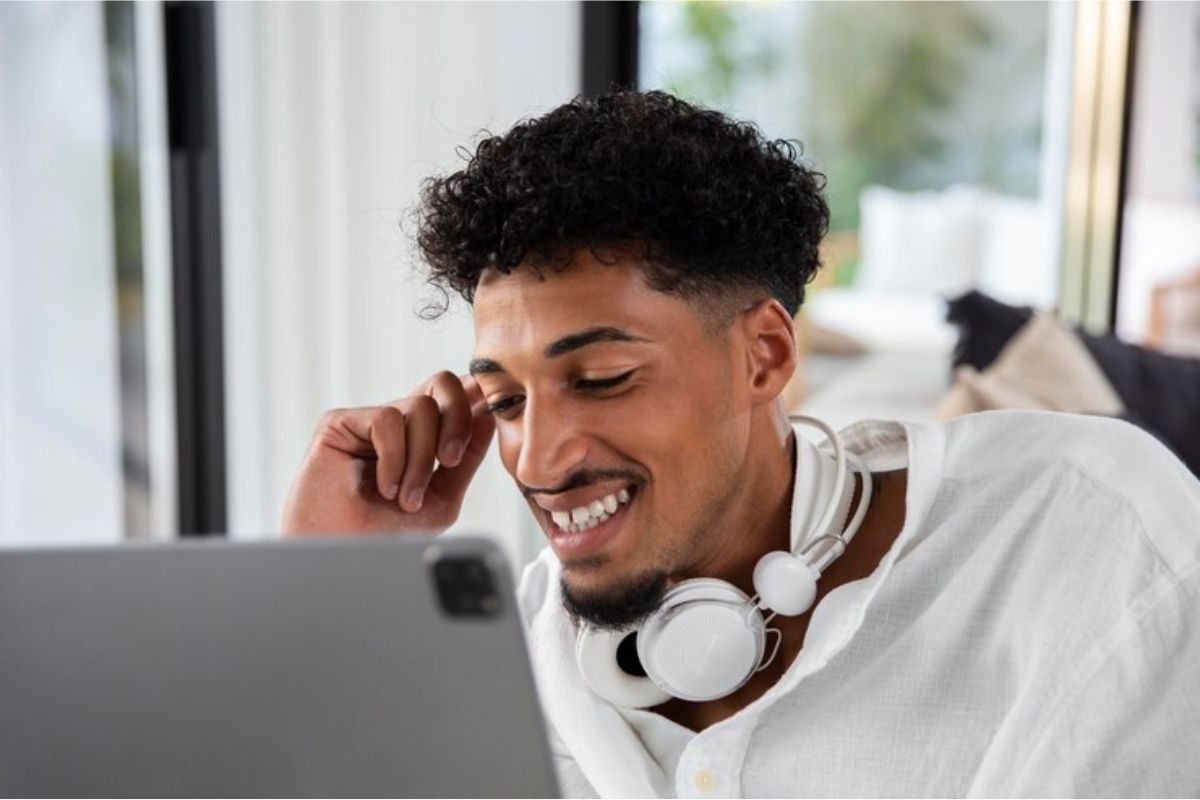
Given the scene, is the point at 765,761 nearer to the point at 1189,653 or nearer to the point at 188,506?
the point at 1189,653

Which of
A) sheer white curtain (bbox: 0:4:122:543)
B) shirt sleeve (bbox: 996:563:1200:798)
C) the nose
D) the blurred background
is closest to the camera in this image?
shirt sleeve (bbox: 996:563:1200:798)

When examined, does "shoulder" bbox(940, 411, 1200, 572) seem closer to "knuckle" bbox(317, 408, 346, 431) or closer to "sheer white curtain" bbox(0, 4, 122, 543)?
"knuckle" bbox(317, 408, 346, 431)

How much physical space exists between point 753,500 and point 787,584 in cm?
14

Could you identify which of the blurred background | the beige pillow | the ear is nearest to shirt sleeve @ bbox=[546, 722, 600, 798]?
the ear

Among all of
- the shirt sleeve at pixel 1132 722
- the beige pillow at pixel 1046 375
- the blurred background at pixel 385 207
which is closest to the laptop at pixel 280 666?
the shirt sleeve at pixel 1132 722

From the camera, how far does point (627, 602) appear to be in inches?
49.6

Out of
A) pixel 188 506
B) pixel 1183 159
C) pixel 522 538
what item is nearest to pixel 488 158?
pixel 188 506

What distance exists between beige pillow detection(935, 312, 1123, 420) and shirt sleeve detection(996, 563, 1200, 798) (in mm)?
1373

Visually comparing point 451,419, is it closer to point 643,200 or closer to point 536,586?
point 536,586

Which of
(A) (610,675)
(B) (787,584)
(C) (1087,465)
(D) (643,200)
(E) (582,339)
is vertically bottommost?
(A) (610,675)

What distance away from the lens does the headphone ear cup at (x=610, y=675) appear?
1.29 metres

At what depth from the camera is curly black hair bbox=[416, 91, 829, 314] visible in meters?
1.24

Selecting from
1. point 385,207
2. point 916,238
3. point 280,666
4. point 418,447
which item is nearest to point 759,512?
point 418,447

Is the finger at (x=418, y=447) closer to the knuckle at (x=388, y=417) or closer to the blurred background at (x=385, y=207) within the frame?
the knuckle at (x=388, y=417)
